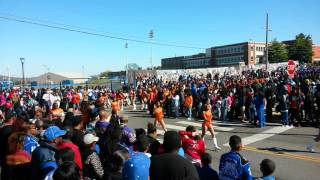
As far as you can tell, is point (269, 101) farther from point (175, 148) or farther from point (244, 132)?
point (175, 148)

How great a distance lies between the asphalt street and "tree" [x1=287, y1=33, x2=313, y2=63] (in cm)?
8287

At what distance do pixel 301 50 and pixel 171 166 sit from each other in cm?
9859

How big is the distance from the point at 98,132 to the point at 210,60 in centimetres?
12176

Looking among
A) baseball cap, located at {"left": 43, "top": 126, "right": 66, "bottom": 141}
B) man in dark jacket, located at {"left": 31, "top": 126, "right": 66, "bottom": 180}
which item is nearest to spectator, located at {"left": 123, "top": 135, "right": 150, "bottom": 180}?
man in dark jacket, located at {"left": 31, "top": 126, "right": 66, "bottom": 180}

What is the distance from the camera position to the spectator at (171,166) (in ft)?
13.7

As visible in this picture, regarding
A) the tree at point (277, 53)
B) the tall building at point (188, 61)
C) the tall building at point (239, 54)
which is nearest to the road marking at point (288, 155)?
the tree at point (277, 53)

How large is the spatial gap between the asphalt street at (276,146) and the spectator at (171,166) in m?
5.54

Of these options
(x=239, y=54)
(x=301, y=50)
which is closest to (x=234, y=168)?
(x=301, y=50)

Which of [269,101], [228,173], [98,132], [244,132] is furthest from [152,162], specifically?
[269,101]

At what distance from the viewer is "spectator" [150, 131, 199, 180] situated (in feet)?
13.7

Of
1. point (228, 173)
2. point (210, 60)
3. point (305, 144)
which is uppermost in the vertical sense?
point (210, 60)

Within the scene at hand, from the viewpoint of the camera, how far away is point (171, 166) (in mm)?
4207

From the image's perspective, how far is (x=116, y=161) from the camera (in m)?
4.86

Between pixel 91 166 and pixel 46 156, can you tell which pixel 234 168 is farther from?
pixel 46 156
